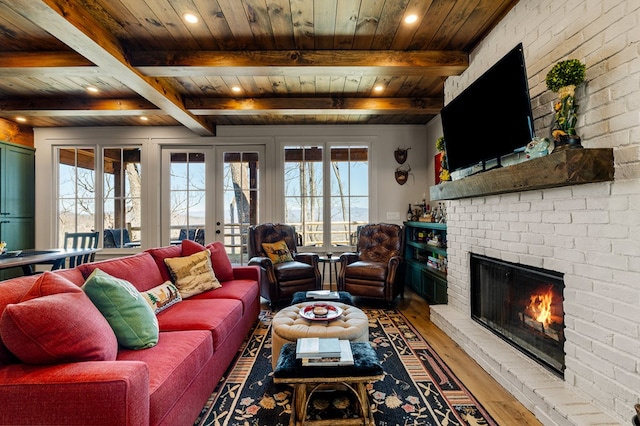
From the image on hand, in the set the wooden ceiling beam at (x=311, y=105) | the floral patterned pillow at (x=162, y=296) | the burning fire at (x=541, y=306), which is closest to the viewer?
the burning fire at (x=541, y=306)

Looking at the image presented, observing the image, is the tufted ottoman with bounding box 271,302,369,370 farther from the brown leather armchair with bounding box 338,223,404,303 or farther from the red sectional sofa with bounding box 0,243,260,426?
the brown leather armchair with bounding box 338,223,404,303

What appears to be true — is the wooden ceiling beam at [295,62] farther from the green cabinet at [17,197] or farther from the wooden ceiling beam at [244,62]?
the green cabinet at [17,197]

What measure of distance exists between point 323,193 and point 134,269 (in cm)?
319

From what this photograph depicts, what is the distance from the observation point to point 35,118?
442cm

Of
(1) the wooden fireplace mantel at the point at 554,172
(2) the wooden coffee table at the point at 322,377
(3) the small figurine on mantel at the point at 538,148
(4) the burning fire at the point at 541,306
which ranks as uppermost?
(3) the small figurine on mantel at the point at 538,148

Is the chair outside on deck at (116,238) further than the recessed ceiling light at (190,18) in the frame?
Yes

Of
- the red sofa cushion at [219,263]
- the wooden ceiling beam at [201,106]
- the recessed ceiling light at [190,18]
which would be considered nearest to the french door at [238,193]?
the wooden ceiling beam at [201,106]

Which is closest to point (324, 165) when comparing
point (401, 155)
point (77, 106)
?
point (401, 155)

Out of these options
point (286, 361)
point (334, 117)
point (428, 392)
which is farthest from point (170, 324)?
point (334, 117)

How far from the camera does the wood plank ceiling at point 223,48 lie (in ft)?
7.18

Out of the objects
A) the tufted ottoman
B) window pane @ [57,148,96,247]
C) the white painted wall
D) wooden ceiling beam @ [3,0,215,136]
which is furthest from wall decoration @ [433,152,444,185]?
window pane @ [57,148,96,247]

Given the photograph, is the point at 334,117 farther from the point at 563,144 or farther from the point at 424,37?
the point at 563,144

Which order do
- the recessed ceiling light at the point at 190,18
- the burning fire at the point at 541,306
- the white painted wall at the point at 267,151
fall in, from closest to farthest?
the burning fire at the point at 541,306, the recessed ceiling light at the point at 190,18, the white painted wall at the point at 267,151

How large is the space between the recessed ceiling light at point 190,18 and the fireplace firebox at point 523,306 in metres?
3.03
